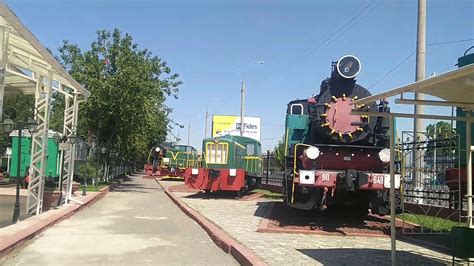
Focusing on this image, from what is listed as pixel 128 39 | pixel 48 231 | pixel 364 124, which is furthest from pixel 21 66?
pixel 128 39

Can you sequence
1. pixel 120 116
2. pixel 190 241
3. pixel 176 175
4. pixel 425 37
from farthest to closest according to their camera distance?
pixel 176 175 → pixel 120 116 → pixel 425 37 → pixel 190 241

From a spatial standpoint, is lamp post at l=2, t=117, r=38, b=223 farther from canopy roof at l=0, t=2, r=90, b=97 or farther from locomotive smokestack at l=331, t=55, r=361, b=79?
locomotive smokestack at l=331, t=55, r=361, b=79

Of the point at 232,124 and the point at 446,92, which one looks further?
the point at 232,124

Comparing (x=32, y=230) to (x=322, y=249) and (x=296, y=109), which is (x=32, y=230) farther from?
(x=296, y=109)

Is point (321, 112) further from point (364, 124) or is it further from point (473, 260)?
point (473, 260)

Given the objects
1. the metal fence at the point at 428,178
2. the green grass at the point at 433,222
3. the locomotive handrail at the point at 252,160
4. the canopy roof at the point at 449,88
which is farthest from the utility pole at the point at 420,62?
the locomotive handrail at the point at 252,160

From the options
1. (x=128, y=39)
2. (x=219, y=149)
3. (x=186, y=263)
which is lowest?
(x=186, y=263)

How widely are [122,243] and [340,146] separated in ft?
17.6

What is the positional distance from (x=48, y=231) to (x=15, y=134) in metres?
10.4

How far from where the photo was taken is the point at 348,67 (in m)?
12.6

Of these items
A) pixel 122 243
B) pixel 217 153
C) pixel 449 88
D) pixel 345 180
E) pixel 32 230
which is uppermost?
pixel 449 88

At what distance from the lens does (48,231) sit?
1186 cm

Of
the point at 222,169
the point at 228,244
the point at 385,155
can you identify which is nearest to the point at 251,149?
the point at 222,169

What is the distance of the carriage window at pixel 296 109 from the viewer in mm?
13633
